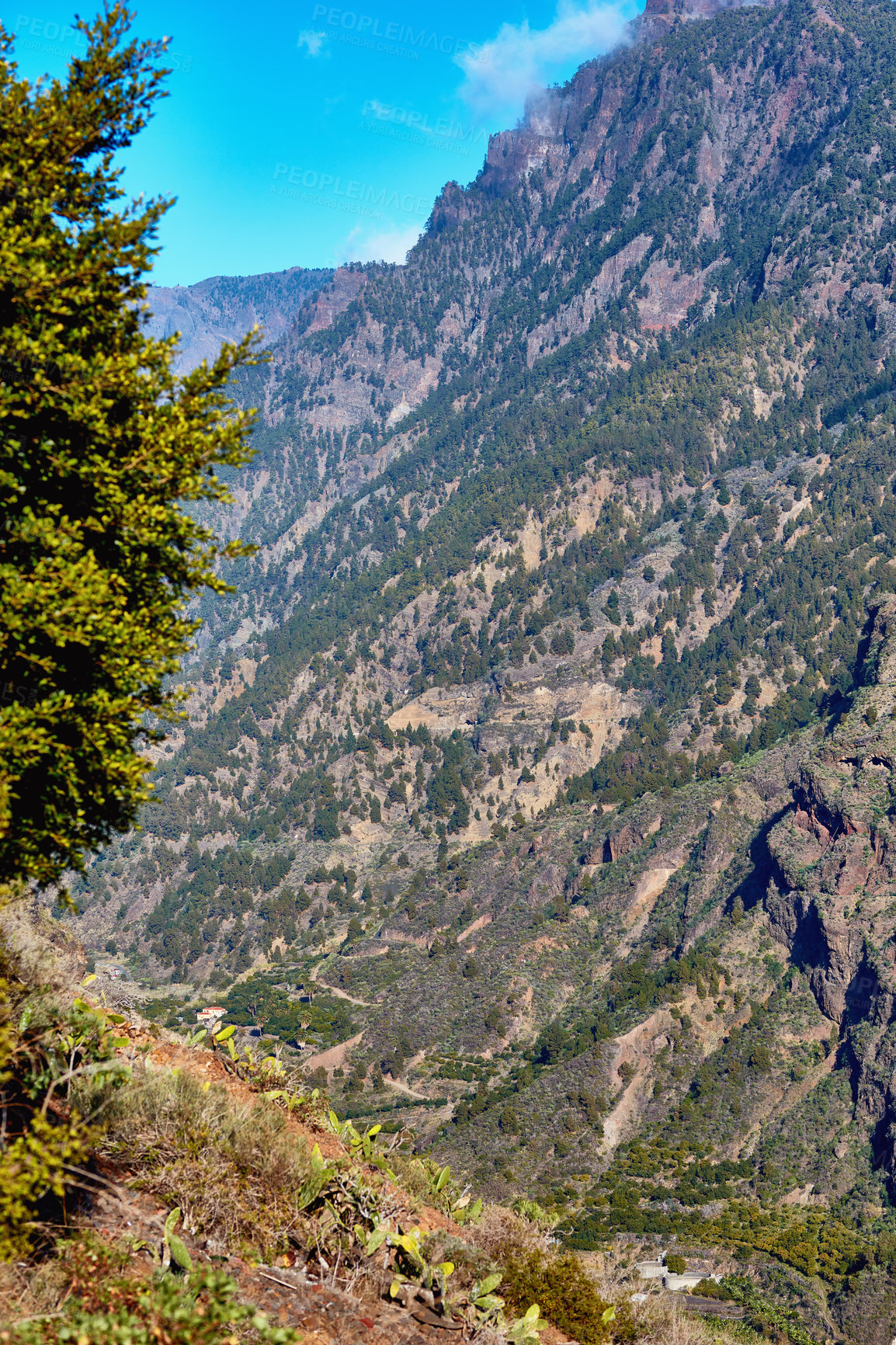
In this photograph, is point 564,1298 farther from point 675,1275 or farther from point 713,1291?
point 675,1275

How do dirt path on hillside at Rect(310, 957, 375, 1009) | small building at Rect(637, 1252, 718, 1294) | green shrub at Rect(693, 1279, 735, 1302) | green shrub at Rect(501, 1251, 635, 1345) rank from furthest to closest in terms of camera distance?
dirt path on hillside at Rect(310, 957, 375, 1009) < green shrub at Rect(693, 1279, 735, 1302) < small building at Rect(637, 1252, 718, 1294) < green shrub at Rect(501, 1251, 635, 1345)

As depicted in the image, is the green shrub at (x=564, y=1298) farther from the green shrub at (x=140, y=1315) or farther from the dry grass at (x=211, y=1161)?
the green shrub at (x=140, y=1315)

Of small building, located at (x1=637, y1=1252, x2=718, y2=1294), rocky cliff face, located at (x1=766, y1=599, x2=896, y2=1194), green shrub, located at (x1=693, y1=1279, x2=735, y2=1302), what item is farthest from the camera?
rocky cliff face, located at (x1=766, y1=599, x2=896, y2=1194)

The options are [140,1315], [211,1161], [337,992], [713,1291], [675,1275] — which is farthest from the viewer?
[337,992]

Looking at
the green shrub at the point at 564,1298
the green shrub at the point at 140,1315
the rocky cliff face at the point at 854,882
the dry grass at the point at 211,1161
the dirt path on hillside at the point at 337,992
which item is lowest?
the dirt path on hillside at the point at 337,992

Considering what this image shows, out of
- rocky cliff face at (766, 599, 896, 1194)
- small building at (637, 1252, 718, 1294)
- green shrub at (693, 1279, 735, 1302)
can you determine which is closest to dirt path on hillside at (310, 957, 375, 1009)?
rocky cliff face at (766, 599, 896, 1194)

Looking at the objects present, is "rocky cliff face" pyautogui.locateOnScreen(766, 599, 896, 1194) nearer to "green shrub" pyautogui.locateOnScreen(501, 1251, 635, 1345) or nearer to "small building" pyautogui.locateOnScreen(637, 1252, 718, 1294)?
"small building" pyautogui.locateOnScreen(637, 1252, 718, 1294)

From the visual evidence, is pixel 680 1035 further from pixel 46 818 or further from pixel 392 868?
pixel 46 818

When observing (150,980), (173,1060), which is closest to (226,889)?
(150,980)

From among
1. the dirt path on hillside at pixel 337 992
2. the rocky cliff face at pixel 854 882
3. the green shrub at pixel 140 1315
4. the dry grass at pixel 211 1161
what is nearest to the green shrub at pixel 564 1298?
the dry grass at pixel 211 1161

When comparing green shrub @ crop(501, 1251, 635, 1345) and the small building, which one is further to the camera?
the small building

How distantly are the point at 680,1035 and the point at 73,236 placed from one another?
4257 inches

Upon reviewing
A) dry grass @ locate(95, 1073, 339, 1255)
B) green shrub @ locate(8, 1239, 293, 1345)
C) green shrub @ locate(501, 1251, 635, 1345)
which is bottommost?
green shrub @ locate(501, 1251, 635, 1345)

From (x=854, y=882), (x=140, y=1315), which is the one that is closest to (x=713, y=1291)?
(x=854, y=882)
